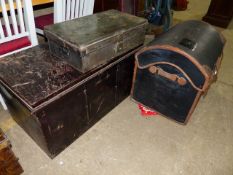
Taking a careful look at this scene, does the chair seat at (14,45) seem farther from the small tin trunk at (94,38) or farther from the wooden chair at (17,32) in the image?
the small tin trunk at (94,38)

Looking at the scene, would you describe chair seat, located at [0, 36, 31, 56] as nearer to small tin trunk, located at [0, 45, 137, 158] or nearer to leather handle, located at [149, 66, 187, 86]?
small tin trunk, located at [0, 45, 137, 158]

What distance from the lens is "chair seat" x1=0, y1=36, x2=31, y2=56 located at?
4.09 ft

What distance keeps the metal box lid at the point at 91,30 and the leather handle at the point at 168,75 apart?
330 millimetres

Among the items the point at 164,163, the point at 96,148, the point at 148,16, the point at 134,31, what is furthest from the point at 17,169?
the point at 148,16

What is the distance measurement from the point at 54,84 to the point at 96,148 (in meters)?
0.56

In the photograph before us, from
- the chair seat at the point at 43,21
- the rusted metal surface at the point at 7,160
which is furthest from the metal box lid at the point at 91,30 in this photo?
the rusted metal surface at the point at 7,160

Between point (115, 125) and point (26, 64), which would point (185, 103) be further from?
point (26, 64)

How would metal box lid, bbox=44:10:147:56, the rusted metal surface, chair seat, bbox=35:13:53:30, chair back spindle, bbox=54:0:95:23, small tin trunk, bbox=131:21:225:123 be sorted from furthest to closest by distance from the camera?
chair seat, bbox=35:13:53:30
chair back spindle, bbox=54:0:95:23
small tin trunk, bbox=131:21:225:123
metal box lid, bbox=44:10:147:56
the rusted metal surface

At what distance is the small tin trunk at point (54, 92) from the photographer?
991mm

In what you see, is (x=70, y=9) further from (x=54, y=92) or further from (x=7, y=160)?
(x=7, y=160)

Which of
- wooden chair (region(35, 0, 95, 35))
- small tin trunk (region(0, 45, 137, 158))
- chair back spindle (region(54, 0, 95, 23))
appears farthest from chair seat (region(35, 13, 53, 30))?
small tin trunk (region(0, 45, 137, 158))

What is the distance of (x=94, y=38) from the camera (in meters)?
1.11

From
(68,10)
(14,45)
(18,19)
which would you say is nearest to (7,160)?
(14,45)

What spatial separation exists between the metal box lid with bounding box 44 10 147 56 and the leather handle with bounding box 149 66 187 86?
33cm
